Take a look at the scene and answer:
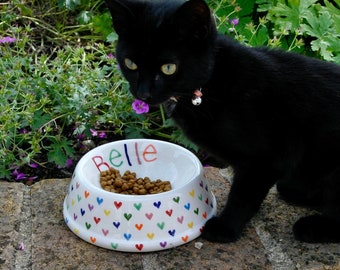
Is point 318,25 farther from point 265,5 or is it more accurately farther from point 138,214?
point 138,214

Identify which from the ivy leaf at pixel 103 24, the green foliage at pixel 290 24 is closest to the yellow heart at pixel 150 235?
the green foliage at pixel 290 24

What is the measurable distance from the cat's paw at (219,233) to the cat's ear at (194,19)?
18.5 inches

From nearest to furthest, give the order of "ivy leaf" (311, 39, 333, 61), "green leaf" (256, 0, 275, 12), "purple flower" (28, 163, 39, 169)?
"purple flower" (28, 163, 39, 169) < "ivy leaf" (311, 39, 333, 61) < "green leaf" (256, 0, 275, 12)

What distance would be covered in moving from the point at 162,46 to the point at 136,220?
41cm

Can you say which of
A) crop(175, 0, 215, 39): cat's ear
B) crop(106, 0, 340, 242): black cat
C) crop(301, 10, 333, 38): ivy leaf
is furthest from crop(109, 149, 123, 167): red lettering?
crop(301, 10, 333, 38): ivy leaf

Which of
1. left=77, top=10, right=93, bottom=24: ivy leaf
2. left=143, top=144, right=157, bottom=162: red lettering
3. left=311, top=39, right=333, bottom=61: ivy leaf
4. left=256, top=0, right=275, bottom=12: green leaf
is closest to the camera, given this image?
left=143, top=144, right=157, bottom=162: red lettering

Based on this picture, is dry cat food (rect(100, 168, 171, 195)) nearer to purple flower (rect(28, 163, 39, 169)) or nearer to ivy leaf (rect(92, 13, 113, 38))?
purple flower (rect(28, 163, 39, 169))

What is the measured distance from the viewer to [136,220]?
4.71ft

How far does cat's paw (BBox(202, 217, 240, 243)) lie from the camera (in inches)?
59.2

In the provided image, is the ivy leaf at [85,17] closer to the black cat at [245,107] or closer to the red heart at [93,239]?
the black cat at [245,107]

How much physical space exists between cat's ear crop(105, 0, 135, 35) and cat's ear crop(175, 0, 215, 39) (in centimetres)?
13

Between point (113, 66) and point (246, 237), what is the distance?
783 mm

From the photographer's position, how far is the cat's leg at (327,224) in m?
1.50

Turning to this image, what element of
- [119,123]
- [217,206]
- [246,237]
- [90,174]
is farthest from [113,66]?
[246,237]
